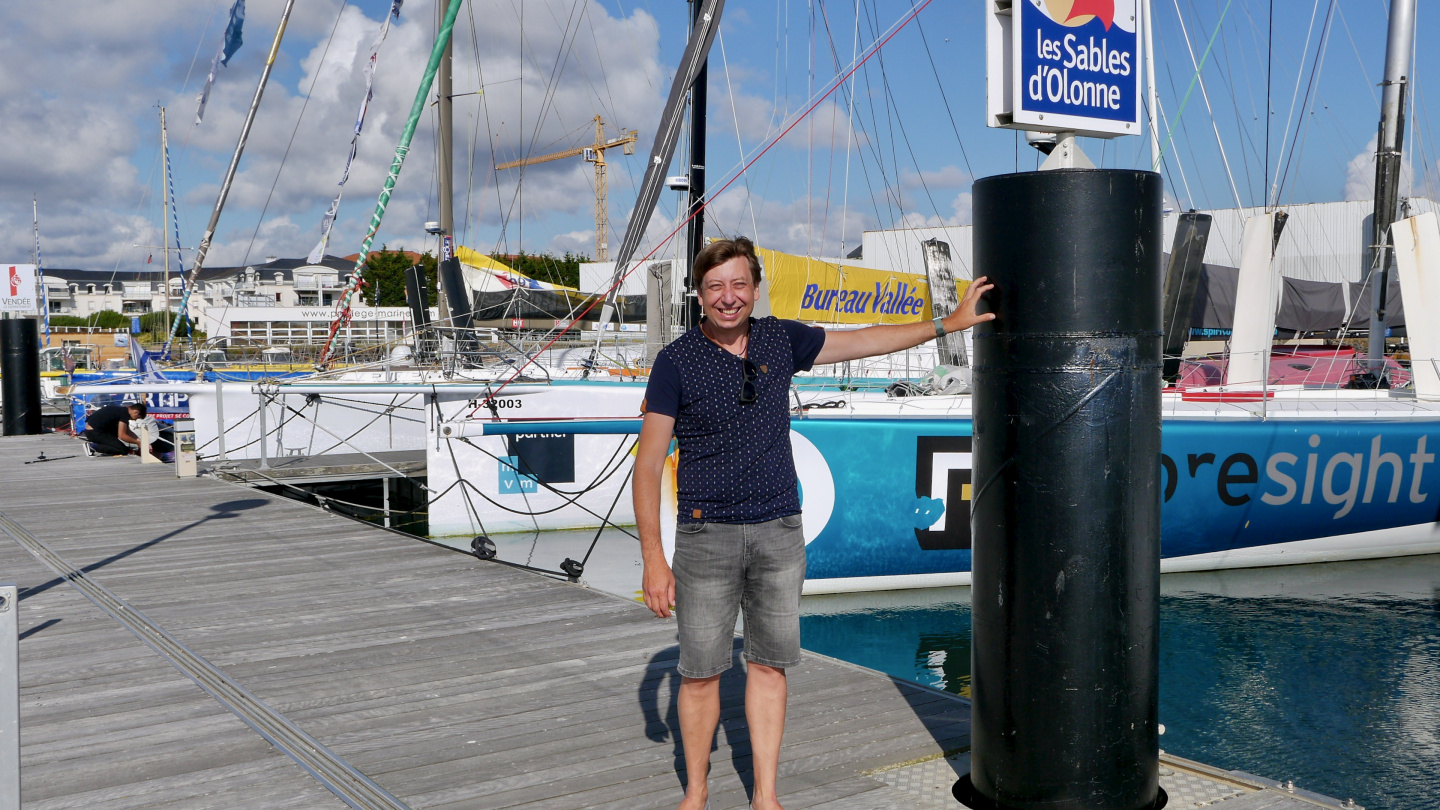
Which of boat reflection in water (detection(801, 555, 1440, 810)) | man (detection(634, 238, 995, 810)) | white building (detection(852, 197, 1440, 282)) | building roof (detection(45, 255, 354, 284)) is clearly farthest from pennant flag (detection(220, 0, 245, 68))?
building roof (detection(45, 255, 354, 284))

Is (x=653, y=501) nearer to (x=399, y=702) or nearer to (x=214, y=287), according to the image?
(x=399, y=702)

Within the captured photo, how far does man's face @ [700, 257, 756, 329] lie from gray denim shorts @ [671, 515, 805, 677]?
54 cm

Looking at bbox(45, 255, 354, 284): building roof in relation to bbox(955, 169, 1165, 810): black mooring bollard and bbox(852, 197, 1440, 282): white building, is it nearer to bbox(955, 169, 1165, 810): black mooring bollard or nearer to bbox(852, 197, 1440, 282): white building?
bbox(852, 197, 1440, 282): white building

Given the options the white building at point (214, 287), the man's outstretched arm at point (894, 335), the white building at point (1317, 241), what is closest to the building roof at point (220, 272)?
the white building at point (214, 287)

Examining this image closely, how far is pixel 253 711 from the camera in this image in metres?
4.09

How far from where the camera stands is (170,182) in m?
40.9

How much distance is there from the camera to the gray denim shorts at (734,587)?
2.75 m

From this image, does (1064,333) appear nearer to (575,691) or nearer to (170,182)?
(575,691)

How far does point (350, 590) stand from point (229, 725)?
7.84ft

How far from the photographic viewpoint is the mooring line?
327 centimetres

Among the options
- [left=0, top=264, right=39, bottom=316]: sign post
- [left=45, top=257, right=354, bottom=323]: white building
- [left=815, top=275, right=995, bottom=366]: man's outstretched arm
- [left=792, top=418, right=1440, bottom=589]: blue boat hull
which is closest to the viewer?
[left=815, top=275, right=995, bottom=366]: man's outstretched arm

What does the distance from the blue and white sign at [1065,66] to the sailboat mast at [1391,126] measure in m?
11.3

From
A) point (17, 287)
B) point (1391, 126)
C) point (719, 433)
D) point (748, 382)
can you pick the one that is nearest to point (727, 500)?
point (719, 433)

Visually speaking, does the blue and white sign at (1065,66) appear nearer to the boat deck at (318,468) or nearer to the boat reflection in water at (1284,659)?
the boat reflection in water at (1284,659)
